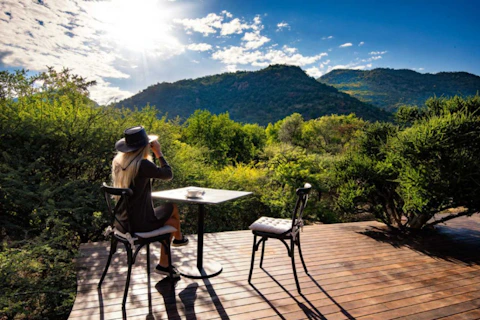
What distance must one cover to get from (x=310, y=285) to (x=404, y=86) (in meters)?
81.1

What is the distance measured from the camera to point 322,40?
16.1 meters

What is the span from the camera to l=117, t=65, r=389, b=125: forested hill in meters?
46.9

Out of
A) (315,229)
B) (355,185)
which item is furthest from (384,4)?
(315,229)

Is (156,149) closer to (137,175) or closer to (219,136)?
(137,175)

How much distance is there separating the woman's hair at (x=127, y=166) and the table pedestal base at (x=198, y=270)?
1.22 metres

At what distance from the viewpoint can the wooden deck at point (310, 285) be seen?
2170 millimetres

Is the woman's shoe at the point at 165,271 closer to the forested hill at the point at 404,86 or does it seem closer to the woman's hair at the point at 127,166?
the woman's hair at the point at 127,166

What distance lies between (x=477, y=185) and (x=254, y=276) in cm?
306

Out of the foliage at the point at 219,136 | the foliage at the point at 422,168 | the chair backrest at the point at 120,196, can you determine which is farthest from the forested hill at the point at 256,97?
the chair backrest at the point at 120,196

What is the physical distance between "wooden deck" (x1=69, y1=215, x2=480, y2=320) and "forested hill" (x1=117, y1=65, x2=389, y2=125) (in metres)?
42.5

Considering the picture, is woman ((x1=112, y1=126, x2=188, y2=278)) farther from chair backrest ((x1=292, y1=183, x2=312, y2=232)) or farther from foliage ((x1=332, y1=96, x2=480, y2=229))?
foliage ((x1=332, y1=96, x2=480, y2=229))

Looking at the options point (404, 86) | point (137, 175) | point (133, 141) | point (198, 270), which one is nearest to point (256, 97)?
point (404, 86)

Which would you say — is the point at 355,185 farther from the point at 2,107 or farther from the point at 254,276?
the point at 2,107

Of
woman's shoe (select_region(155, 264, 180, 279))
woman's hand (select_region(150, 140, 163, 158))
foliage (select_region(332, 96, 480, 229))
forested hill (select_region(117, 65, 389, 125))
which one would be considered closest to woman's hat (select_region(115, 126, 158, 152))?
woman's hand (select_region(150, 140, 163, 158))
